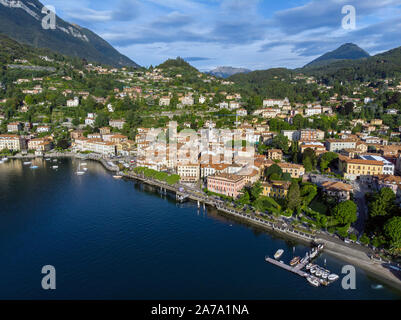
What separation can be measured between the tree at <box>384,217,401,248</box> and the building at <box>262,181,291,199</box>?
5.39m

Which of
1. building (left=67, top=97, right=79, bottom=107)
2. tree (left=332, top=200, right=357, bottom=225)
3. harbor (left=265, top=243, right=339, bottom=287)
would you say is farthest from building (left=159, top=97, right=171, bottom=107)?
harbor (left=265, top=243, right=339, bottom=287)

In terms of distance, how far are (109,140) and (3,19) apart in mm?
63847

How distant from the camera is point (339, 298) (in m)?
8.77

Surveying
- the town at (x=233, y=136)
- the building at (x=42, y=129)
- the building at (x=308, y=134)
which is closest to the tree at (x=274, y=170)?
the town at (x=233, y=136)

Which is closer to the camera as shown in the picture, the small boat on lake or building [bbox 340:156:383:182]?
the small boat on lake

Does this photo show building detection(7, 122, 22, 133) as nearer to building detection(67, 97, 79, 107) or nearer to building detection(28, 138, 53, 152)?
building detection(28, 138, 53, 152)

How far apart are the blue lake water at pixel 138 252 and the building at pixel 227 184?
1.84 meters

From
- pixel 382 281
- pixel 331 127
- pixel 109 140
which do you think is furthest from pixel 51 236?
pixel 331 127

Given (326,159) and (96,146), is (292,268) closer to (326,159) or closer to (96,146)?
(326,159)

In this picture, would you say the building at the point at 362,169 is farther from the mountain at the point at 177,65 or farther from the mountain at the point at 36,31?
the mountain at the point at 36,31

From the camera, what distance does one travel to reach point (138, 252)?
11.0m

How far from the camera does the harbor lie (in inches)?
370

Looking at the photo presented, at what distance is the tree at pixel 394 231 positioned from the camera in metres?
10.1
